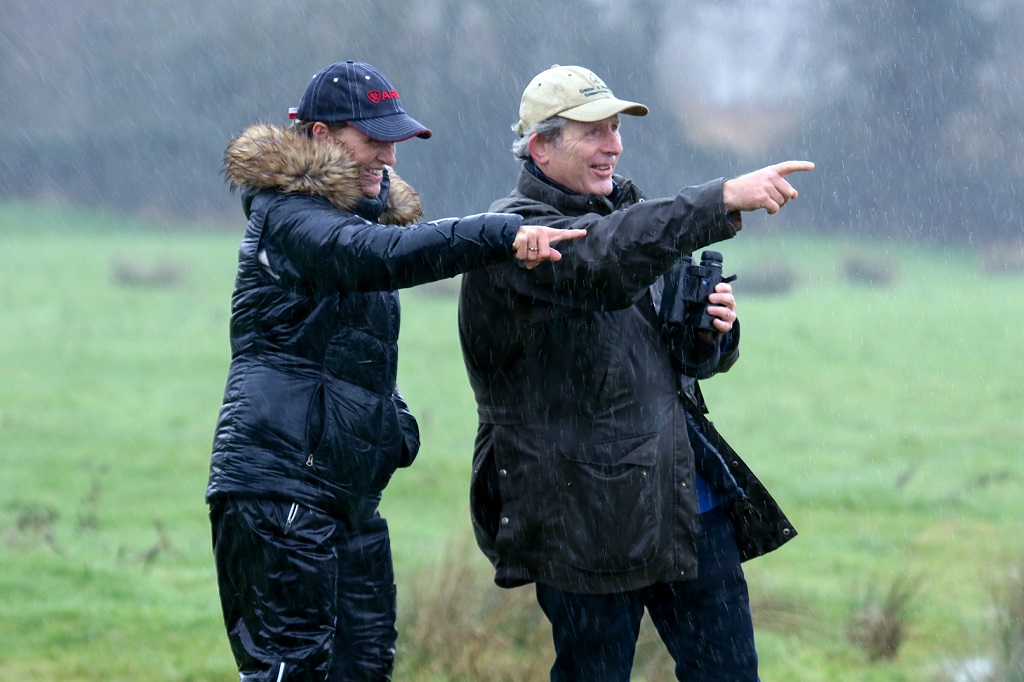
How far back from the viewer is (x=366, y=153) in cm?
371

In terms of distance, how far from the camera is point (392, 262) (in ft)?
10.9

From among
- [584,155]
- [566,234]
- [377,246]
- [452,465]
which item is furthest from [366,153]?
[452,465]

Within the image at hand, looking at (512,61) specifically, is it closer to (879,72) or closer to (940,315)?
(879,72)

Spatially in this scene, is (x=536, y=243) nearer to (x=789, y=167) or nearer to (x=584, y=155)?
(x=584, y=155)

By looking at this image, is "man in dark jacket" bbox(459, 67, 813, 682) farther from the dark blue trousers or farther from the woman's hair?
the woman's hair

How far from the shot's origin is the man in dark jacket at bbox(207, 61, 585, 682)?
3541 millimetres

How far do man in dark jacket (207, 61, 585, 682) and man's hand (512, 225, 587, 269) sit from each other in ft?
1.09

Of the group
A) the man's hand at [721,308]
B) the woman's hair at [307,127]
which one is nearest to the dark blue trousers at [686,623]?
the man's hand at [721,308]

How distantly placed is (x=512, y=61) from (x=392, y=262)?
28256 millimetres

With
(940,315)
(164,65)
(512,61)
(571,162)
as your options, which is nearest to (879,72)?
(512,61)

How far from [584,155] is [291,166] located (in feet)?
2.51

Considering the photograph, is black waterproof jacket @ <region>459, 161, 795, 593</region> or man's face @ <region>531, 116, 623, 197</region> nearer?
black waterproof jacket @ <region>459, 161, 795, 593</region>

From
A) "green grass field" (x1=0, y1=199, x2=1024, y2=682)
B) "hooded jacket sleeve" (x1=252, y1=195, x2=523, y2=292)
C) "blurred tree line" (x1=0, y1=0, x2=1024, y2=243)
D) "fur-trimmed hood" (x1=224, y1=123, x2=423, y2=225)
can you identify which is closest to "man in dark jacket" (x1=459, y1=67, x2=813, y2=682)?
"hooded jacket sleeve" (x1=252, y1=195, x2=523, y2=292)

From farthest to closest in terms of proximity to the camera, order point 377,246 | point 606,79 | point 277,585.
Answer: point 606,79 < point 277,585 < point 377,246
